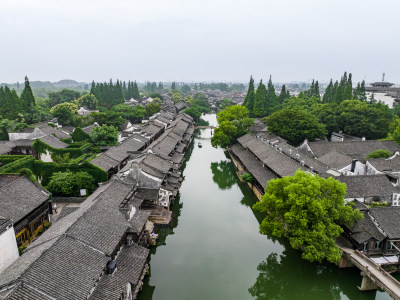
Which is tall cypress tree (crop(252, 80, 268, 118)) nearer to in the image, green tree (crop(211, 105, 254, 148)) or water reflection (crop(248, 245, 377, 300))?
green tree (crop(211, 105, 254, 148))

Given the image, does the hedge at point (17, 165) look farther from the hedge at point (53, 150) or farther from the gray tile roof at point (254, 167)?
the gray tile roof at point (254, 167)

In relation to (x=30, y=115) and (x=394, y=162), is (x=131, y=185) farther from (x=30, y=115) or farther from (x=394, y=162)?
(x=30, y=115)

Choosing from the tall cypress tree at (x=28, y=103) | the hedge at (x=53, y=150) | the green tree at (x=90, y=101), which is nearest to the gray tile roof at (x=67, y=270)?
the hedge at (x=53, y=150)

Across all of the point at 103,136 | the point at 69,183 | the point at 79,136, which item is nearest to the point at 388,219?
the point at 69,183

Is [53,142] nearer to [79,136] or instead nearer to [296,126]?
[79,136]

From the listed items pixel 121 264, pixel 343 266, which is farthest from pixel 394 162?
pixel 121 264

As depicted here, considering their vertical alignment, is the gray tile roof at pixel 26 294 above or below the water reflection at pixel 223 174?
above

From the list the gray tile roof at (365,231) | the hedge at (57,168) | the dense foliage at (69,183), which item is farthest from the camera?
the hedge at (57,168)

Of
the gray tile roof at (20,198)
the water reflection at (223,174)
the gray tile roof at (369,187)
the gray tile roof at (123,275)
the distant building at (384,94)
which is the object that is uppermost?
the distant building at (384,94)

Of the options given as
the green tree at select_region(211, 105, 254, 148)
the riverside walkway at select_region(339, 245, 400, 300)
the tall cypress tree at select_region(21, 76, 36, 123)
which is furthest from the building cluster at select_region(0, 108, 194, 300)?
the tall cypress tree at select_region(21, 76, 36, 123)
